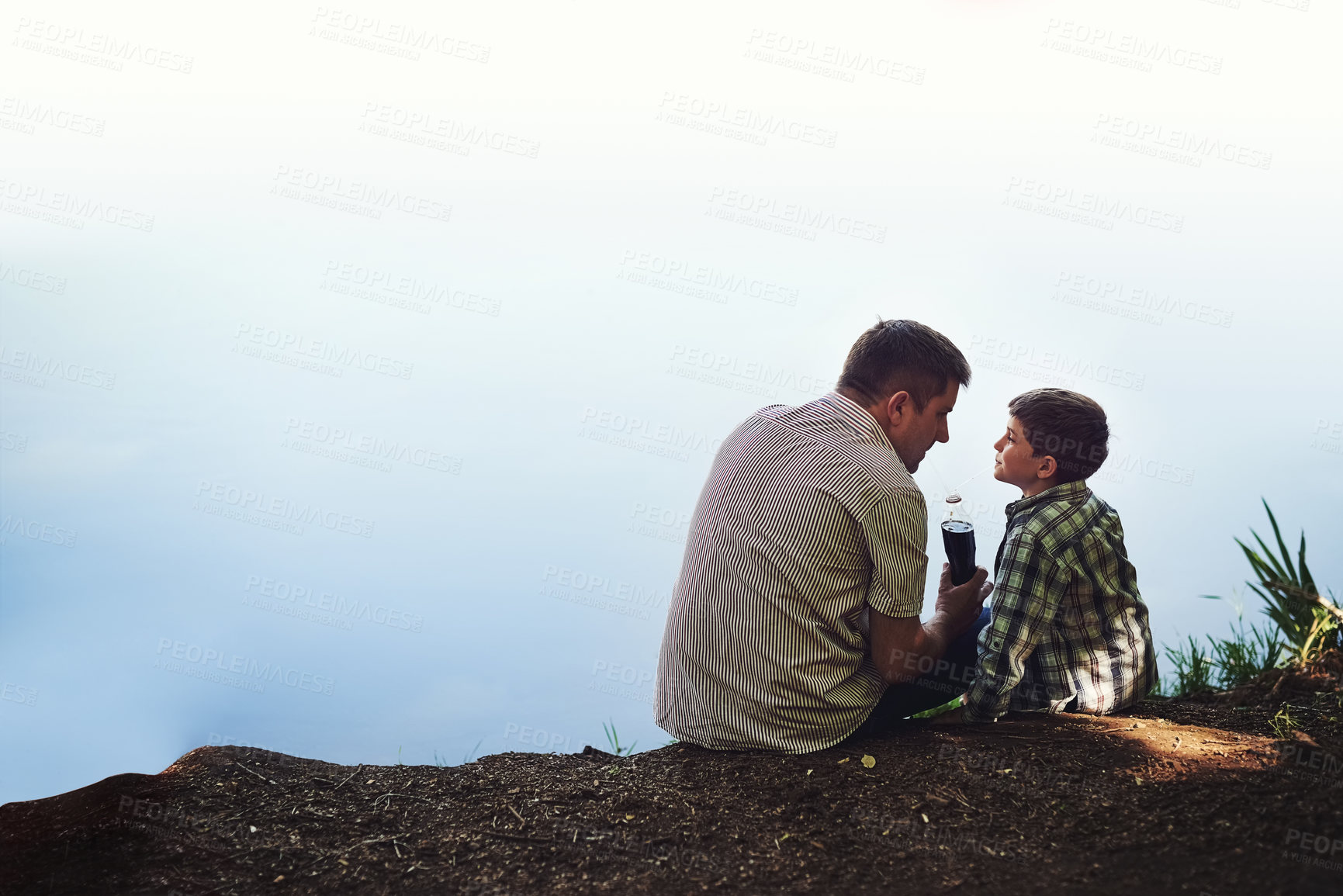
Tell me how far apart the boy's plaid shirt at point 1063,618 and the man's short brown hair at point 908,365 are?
591 mm

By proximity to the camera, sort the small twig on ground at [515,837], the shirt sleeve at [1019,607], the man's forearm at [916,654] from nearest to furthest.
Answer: the small twig on ground at [515,837] < the man's forearm at [916,654] < the shirt sleeve at [1019,607]

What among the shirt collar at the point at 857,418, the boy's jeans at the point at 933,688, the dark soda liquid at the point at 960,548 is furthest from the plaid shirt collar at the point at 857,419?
the boy's jeans at the point at 933,688

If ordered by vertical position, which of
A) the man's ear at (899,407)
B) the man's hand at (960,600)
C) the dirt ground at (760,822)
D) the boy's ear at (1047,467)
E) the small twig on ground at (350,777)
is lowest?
the dirt ground at (760,822)

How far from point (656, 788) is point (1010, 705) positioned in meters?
1.53

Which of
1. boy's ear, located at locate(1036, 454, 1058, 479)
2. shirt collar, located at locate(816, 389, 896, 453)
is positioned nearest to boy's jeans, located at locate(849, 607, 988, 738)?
boy's ear, located at locate(1036, 454, 1058, 479)

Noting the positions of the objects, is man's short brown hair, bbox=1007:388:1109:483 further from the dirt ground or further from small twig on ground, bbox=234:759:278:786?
small twig on ground, bbox=234:759:278:786

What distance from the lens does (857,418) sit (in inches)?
145

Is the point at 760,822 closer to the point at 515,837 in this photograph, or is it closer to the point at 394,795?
the point at 515,837

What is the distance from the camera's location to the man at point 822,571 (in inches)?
137

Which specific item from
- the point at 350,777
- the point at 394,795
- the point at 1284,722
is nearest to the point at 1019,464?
the point at 1284,722

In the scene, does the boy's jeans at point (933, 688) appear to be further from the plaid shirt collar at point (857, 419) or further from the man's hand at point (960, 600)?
the plaid shirt collar at point (857, 419)

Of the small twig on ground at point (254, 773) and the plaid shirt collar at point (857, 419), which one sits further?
the small twig on ground at point (254, 773)

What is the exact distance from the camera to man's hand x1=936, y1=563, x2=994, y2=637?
3.90m

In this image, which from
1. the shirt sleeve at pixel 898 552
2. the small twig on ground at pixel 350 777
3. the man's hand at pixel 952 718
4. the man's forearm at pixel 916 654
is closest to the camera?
the shirt sleeve at pixel 898 552
